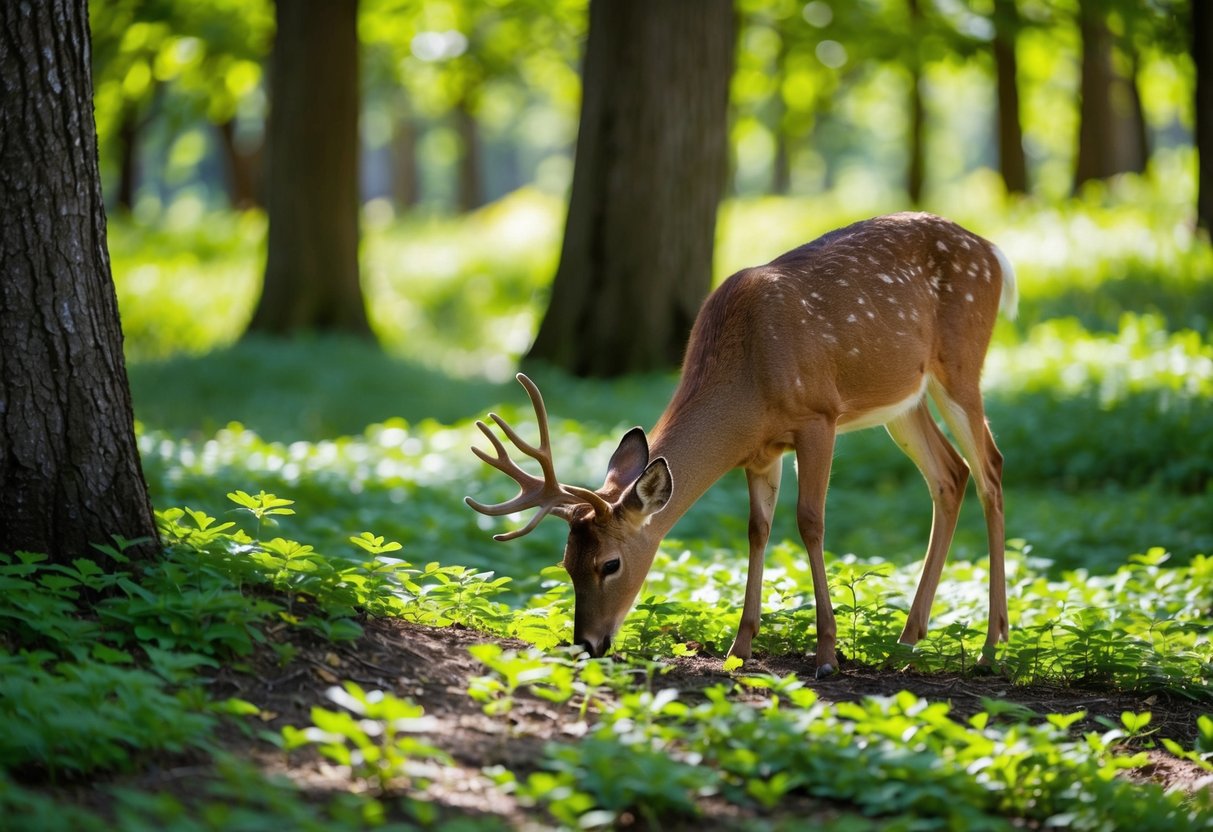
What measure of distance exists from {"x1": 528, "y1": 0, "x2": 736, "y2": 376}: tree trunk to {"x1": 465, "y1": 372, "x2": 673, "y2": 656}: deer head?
7.99m

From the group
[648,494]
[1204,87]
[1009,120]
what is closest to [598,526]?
[648,494]

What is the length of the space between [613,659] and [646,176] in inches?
339

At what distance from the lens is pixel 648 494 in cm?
502

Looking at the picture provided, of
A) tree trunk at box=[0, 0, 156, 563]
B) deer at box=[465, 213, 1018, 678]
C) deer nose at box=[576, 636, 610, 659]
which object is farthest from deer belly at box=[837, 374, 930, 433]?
tree trunk at box=[0, 0, 156, 563]

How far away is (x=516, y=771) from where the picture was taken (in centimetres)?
376

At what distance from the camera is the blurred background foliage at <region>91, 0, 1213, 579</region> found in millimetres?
8742

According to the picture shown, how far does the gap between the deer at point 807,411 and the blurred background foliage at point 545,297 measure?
1.91m

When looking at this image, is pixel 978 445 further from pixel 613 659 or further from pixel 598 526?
pixel 613 659

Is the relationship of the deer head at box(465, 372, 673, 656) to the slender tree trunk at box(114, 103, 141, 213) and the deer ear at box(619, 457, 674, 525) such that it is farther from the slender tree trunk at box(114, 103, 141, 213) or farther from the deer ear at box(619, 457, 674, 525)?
the slender tree trunk at box(114, 103, 141, 213)

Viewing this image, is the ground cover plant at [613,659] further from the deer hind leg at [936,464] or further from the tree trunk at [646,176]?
the tree trunk at [646,176]

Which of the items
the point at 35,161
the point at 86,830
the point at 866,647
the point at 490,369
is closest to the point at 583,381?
the point at 490,369

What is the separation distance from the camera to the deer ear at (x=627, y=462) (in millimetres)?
5242

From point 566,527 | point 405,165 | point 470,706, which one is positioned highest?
point 405,165

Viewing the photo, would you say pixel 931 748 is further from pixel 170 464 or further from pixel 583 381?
pixel 583 381
